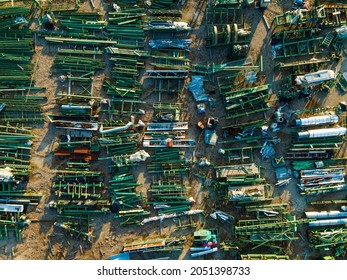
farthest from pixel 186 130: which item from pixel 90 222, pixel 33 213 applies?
pixel 33 213

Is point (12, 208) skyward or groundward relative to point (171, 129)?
groundward

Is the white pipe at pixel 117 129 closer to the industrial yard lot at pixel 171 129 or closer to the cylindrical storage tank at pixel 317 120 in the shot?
the industrial yard lot at pixel 171 129

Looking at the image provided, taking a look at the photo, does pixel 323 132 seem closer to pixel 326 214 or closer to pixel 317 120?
pixel 317 120

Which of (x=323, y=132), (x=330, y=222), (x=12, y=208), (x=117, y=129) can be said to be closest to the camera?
(x=323, y=132)

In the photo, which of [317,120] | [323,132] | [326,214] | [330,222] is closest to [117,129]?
[317,120]

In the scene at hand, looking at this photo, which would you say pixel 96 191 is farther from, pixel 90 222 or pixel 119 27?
pixel 119 27

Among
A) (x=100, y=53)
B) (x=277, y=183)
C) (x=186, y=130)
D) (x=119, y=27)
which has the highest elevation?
(x=119, y=27)
